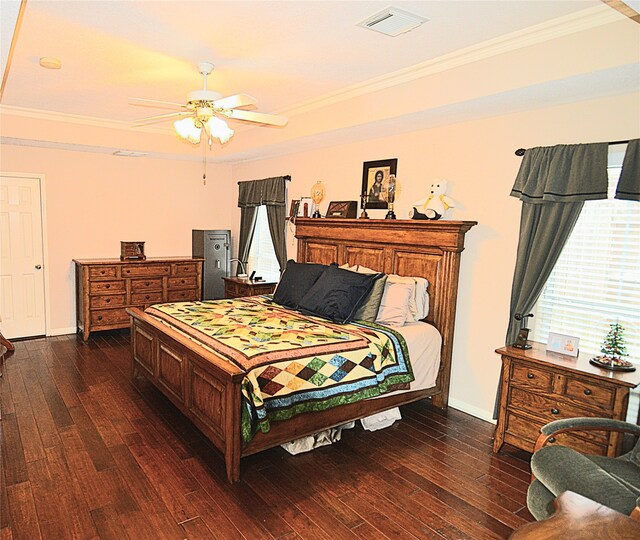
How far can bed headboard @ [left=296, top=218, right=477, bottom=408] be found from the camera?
12.6ft

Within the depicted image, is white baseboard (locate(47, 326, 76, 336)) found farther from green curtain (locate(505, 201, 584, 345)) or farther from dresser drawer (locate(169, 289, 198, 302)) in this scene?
green curtain (locate(505, 201, 584, 345))

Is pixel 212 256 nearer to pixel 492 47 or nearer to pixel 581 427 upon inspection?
pixel 492 47

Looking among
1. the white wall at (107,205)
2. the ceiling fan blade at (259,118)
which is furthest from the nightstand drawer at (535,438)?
the white wall at (107,205)

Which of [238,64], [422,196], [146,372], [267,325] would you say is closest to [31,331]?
[146,372]

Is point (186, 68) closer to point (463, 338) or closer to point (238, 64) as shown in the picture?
point (238, 64)

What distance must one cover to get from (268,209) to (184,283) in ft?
5.27

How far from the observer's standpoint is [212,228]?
7.15m

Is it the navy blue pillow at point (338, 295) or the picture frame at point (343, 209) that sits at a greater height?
the picture frame at point (343, 209)

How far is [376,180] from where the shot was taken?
459 centimetres

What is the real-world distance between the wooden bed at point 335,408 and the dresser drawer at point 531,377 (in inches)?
33.5

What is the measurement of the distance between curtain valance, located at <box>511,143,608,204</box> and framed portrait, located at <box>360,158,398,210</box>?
1.38m

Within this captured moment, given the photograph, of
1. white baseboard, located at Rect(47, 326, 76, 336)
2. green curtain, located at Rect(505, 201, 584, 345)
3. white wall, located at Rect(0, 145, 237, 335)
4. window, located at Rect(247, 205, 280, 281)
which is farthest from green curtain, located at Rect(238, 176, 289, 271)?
green curtain, located at Rect(505, 201, 584, 345)

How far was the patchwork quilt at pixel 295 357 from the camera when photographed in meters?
2.79

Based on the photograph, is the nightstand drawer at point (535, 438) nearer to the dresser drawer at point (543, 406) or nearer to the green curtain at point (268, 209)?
the dresser drawer at point (543, 406)
